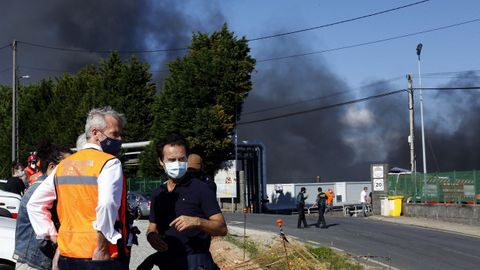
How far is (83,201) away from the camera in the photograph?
404 centimetres

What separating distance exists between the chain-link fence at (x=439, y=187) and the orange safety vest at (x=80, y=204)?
27306 mm

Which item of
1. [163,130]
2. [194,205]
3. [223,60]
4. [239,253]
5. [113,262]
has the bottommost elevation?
[239,253]

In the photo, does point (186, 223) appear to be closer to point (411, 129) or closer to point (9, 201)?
point (9, 201)

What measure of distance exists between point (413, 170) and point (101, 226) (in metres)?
39.3

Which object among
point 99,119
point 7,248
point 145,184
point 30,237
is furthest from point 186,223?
point 145,184

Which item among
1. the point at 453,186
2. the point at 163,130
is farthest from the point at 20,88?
the point at 453,186

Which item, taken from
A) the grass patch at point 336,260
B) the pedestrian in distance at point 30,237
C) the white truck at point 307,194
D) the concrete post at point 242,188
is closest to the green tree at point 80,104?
the concrete post at point 242,188

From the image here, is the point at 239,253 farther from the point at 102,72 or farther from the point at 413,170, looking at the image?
the point at 102,72

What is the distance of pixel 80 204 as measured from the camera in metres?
4.05

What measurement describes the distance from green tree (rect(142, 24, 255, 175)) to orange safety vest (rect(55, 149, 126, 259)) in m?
38.8

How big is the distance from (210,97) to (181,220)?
40.5m

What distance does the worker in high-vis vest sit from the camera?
3.96m

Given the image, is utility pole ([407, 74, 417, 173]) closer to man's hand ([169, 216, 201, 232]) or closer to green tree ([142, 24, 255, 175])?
green tree ([142, 24, 255, 175])

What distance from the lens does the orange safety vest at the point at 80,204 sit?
158 inches
